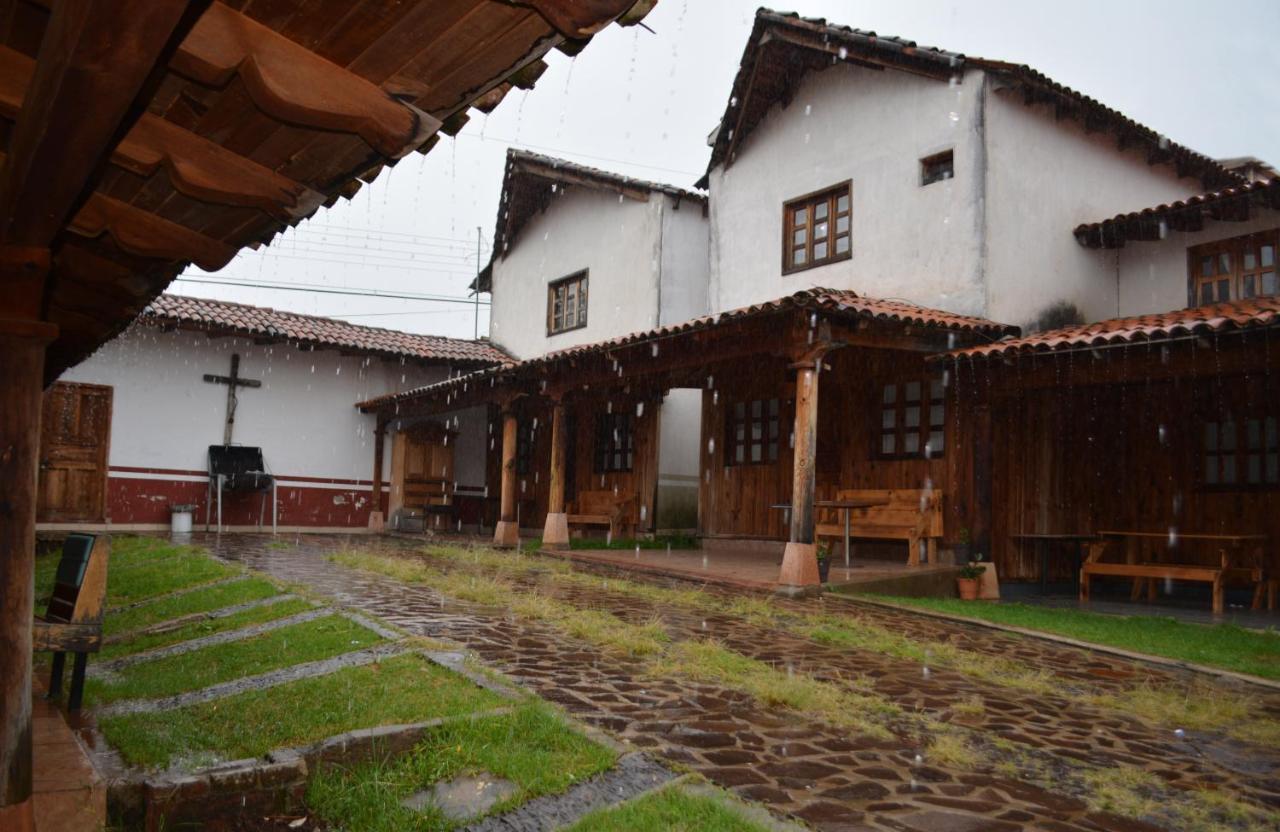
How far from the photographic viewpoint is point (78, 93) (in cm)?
198

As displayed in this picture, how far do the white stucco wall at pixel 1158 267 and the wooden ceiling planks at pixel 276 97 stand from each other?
11.5m

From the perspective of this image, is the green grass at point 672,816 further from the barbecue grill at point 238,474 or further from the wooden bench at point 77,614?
the barbecue grill at point 238,474

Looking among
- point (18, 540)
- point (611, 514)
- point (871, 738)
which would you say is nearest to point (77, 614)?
point (18, 540)

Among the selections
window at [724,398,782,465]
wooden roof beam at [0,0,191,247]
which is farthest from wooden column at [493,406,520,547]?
wooden roof beam at [0,0,191,247]

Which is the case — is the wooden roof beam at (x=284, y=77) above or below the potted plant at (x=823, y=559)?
above

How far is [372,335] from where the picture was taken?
1891 centimetres

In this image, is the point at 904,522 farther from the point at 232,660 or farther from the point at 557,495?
the point at 232,660

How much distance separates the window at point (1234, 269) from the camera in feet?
35.2

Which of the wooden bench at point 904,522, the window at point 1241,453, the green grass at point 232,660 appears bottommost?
the green grass at point 232,660

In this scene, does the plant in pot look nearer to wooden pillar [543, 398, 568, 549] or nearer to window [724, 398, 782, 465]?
window [724, 398, 782, 465]

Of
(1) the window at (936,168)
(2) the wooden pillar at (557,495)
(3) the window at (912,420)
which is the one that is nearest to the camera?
(3) the window at (912,420)

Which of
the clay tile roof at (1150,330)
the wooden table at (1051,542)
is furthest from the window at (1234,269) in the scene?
the wooden table at (1051,542)

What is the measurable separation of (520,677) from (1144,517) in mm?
9306

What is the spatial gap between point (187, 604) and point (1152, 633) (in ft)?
27.0
